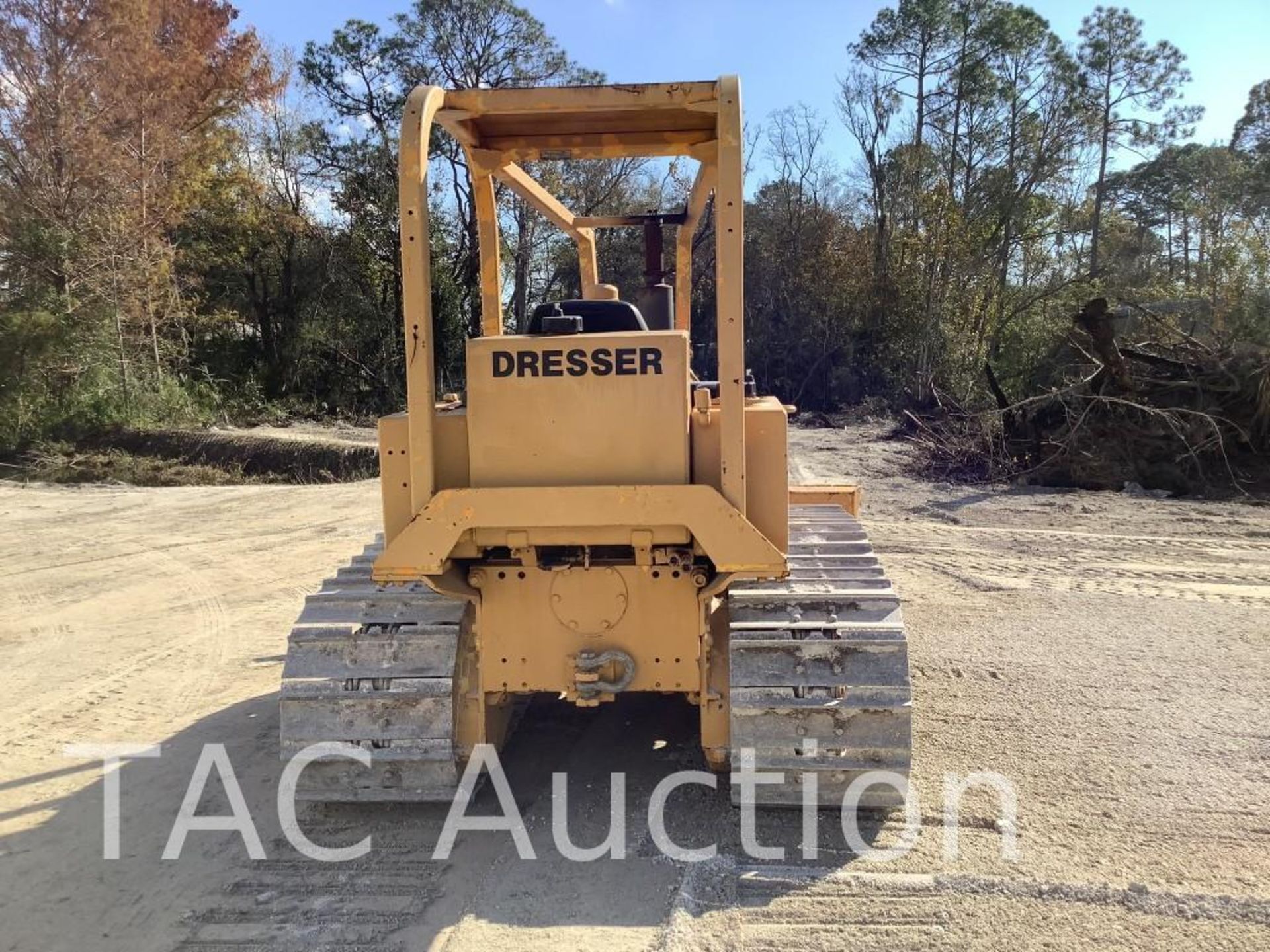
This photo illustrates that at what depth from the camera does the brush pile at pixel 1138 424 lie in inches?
436

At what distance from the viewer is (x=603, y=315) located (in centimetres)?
340

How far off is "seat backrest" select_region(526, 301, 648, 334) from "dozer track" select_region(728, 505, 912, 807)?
1170 millimetres

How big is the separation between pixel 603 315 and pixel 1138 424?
1042cm

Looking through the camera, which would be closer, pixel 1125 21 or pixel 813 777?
pixel 813 777

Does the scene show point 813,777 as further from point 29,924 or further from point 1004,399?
point 1004,399

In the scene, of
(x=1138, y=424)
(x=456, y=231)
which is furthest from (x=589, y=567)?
(x=456, y=231)

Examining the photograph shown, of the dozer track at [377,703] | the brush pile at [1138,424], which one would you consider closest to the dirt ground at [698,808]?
the dozer track at [377,703]

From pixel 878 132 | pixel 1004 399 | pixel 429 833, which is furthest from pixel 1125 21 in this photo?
pixel 429 833

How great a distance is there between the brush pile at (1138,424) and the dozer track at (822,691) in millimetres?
9452

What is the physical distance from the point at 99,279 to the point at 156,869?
667 inches

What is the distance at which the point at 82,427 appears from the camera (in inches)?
643

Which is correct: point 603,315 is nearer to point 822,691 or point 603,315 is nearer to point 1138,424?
point 822,691

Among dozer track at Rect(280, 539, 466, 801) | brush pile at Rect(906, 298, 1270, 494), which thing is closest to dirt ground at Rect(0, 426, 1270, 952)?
dozer track at Rect(280, 539, 466, 801)

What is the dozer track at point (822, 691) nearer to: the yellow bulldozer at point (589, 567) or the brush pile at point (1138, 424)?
the yellow bulldozer at point (589, 567)
